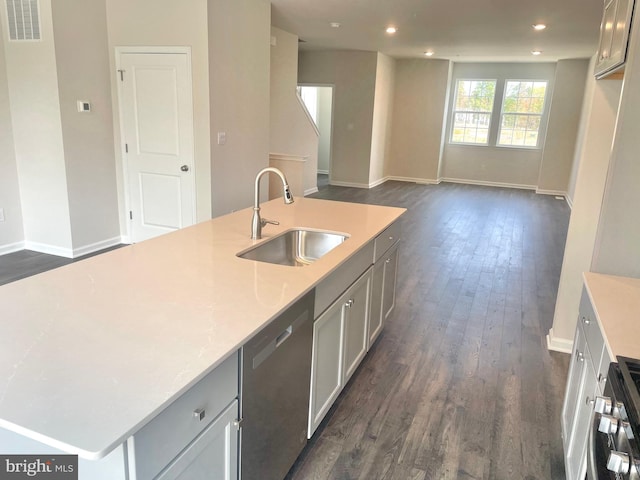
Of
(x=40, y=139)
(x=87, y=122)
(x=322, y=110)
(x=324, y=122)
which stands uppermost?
(x=322, y=110)

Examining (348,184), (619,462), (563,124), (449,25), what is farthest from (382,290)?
(563,124)

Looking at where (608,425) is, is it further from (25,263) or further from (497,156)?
(497,156)

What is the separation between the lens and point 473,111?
35.2ft

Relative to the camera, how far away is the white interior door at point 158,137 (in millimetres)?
4684

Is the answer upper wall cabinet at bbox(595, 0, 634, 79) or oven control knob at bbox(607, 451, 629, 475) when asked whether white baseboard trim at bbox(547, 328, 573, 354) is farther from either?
oven control knob at bbox(607, 451, 629, 475)

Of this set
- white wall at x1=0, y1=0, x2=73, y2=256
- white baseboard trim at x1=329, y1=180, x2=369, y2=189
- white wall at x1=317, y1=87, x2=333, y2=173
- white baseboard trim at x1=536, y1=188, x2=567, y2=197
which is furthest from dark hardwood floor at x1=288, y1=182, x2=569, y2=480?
white wall at x1=317, y1=87, x2=333, y2=173

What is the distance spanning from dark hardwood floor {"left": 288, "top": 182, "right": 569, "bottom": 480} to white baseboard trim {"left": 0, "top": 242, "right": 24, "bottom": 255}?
3.92m

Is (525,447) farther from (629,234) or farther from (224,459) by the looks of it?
(224,459)

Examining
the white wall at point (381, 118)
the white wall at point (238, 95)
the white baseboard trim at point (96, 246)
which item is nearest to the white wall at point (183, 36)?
the white wall at point (238, 95)

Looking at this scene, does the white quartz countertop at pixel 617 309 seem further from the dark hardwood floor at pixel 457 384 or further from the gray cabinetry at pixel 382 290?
the gray cabinetry at pixel 382 290

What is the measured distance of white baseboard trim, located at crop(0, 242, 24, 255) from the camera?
4750 millimetres

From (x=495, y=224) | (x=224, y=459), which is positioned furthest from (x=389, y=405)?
(x=495, y=224)

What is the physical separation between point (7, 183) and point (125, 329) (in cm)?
429

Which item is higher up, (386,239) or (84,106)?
(84,106)
